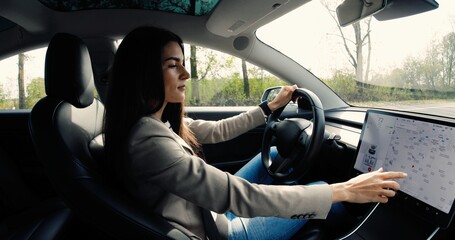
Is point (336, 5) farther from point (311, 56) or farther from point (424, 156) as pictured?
point (424, 156)

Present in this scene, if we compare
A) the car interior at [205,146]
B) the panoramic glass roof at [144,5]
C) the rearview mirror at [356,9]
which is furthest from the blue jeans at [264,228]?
the panoramic glass roof at [144,5]

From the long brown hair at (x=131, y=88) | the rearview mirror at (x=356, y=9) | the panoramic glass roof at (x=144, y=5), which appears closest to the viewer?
the long brown hair at (x=131, y=88)

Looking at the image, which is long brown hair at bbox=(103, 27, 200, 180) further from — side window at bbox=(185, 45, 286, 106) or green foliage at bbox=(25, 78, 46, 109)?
green foliage at bbox=(25, 78, 46, 109)

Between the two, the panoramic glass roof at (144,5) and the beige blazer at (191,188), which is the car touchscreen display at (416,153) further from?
the panoramic glass roof at (144,5)

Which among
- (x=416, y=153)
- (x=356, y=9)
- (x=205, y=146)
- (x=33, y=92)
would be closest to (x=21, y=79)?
(x=33, y=92)

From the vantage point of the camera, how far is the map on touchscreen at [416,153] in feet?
3.08

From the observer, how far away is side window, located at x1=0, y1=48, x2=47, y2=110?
2121 millimetres

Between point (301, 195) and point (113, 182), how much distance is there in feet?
2.07

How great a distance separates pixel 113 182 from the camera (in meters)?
1.05

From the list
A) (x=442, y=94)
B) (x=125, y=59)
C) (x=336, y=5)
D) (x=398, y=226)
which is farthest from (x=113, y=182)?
(x=442, y=94)

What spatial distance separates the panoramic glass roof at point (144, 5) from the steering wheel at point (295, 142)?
2.91 ft

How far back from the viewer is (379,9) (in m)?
1.34

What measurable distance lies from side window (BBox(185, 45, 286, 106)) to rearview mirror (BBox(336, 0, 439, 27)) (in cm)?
82

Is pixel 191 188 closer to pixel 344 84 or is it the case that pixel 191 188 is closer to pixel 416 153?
pixel 416 153
